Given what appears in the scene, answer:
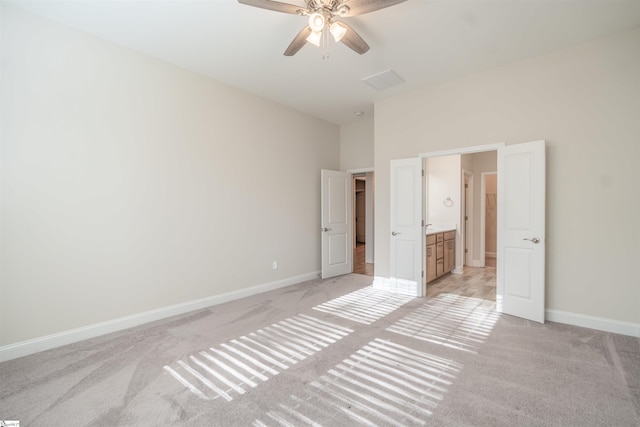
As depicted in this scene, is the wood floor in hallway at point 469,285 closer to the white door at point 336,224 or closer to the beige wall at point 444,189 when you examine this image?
the beige wall at point 444,189

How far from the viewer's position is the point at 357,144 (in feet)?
19.4

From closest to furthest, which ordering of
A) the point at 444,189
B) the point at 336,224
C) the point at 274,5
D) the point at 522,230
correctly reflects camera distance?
the point at 274,5, the point at 522,230, the point at 336,224, the point at 444,189

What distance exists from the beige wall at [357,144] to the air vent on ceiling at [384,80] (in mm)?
1459

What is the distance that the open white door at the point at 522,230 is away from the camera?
10.9 ft

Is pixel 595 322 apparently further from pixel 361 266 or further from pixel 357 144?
pixel 357 144

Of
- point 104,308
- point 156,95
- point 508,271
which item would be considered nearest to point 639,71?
point 508,271

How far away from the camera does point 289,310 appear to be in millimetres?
3799

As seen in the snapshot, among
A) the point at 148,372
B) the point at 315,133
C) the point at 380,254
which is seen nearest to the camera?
the point at 148,372

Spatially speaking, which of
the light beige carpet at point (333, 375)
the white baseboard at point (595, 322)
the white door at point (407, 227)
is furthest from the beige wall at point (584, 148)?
the white door at point (407, 227)

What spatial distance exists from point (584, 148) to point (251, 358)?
406 centimetres

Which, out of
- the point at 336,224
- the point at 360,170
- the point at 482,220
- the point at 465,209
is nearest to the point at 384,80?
the point at 360,170

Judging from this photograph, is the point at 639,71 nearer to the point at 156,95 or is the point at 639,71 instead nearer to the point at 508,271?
the point at 508,271

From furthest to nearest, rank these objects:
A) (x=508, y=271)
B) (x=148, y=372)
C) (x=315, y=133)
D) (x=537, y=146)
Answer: (x=315, y=133) → (x=508, y=271) → (x=537, y=146) → (x=148, y=372)

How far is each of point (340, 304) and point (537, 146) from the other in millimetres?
3044
